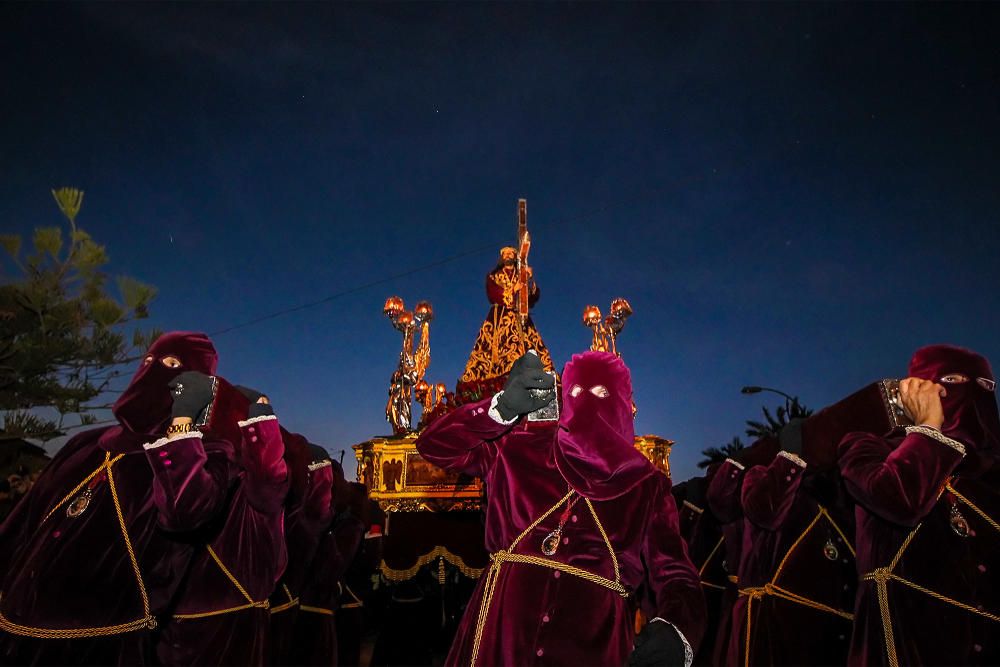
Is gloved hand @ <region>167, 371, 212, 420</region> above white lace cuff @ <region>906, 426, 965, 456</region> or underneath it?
above

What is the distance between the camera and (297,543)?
5.59 metres

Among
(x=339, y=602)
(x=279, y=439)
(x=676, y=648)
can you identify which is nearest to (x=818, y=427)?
(x=676, y=648)

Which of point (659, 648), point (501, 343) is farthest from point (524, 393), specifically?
point (501, 343)

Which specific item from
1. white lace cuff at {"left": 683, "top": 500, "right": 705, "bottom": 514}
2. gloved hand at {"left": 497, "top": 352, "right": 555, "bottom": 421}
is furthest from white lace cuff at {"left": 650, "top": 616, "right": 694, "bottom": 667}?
white lace cuff at {"left": 683, "top": 500, "right": 705, "bottom": 514}

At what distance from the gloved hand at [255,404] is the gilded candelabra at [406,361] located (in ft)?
18.1

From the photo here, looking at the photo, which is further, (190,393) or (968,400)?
(968,400)

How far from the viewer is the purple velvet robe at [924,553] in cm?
304

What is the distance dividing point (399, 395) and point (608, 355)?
675 centimetres

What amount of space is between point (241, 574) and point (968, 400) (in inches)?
186

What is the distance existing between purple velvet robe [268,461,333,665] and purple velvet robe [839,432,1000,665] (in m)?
4.27

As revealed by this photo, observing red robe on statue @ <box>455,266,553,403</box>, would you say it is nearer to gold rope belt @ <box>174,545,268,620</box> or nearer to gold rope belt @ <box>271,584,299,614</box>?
gold rope belt @ <box>271,584,299,614</box>

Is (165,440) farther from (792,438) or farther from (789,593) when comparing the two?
(789,593)

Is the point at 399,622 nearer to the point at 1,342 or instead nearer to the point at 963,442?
the point at 1,342

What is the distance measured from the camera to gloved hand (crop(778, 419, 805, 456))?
14.5 feet
